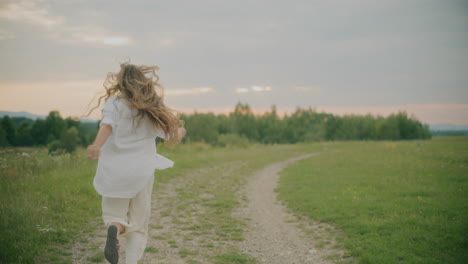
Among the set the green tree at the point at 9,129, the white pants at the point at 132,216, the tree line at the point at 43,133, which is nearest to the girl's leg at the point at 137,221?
the white pants at the point at 132,216

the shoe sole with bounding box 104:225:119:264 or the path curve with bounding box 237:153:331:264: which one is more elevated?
the shoe sole with bounding box 104:225:119:264

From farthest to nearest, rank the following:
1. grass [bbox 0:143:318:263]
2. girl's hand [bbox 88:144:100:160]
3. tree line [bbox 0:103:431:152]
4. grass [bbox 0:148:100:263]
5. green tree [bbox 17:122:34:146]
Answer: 1. tree line [bbox 0:103:431:152]
2. green tree [bbox 17:122:34:146]
3. grass [bbox 0:143:318:263]
4. grass [bbox 0:148:100:263]
5. girl's hand [bbox 88:144:100:160]

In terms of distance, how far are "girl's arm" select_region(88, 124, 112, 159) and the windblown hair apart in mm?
425

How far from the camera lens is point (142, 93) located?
4.02m

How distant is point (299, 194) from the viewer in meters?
11.2

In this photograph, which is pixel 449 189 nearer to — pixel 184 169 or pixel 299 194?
pixel 299 194

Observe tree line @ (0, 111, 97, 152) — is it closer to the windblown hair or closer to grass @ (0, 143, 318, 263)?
grass @ (0, 143, 318, 263)

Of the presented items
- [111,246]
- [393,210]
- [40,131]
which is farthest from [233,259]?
[40,131]

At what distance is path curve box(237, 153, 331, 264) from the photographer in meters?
5.62

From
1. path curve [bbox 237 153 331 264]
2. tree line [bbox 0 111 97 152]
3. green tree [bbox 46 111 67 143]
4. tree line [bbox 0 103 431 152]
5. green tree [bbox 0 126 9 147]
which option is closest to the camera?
path curve [bbox 237 153 331 264]

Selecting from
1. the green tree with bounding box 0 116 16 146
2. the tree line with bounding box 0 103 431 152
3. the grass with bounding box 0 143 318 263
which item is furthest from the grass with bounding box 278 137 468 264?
the tree line with bounding box 0 103 431 152

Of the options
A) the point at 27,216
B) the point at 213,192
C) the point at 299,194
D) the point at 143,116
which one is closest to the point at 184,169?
the point at 213,192

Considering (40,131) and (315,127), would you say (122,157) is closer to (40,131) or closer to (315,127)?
(40,131)

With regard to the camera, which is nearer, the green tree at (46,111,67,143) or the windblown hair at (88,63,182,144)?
the windblown hair at (88,63,182,144)
